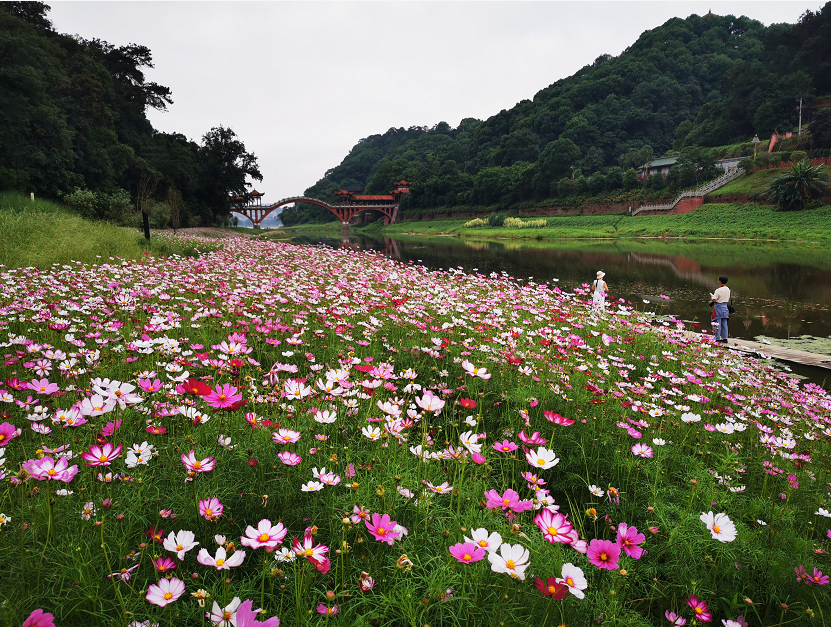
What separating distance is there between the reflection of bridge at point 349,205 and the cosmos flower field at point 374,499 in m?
60.2

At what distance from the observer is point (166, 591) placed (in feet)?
3.49

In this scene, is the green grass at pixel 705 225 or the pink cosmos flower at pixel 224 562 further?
the green grass at pixel 705 225

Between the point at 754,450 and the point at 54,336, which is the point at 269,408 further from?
the point at 754,450

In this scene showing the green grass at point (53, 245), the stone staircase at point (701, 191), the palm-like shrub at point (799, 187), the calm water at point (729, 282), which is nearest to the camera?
the green grass at point (53, 245)

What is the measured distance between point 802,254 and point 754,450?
915 inches

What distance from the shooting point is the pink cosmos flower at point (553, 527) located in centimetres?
113

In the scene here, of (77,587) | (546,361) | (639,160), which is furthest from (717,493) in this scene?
(639,160)

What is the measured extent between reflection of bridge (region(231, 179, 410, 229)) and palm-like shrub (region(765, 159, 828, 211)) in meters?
50.5

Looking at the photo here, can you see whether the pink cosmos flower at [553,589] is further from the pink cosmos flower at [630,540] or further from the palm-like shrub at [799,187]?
the palm-like shrub at [799,187]

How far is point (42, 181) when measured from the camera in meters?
21.2

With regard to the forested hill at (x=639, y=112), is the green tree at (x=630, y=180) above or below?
below

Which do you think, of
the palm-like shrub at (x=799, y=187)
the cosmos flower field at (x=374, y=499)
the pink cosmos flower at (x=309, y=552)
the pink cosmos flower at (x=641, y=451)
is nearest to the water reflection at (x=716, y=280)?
the cosmos flower field at (x=374, y=499)

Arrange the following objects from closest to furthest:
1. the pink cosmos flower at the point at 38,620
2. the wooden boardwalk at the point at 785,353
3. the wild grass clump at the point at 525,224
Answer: the pink cosmos flower at the point at 38,620 < the wooden boardwalk at the point at 785,353 < the wild grass clump at the point at 525,224

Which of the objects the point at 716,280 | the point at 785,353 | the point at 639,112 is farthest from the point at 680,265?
the point at 639,112
